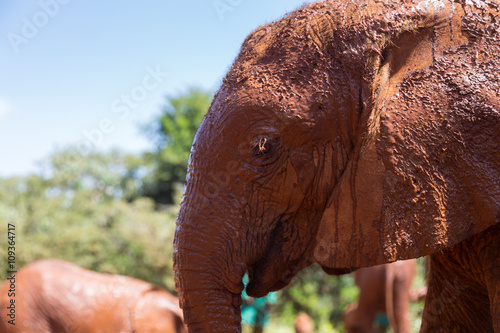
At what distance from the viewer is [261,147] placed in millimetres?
1657

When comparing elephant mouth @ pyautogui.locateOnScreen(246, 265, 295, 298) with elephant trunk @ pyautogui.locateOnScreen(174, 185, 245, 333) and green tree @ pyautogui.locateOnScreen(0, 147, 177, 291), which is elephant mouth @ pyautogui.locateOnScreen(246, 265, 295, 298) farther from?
green tree @ pyautogui.locateOnScreen(0, 147, 177, 291)

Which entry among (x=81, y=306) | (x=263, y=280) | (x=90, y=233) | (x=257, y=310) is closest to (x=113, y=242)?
(x=90, y=233)

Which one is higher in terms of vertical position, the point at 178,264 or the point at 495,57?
the point at 495,57

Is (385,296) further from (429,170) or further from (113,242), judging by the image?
(113,242)

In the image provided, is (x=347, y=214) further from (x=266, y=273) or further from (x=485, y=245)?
(x=485, y=245)

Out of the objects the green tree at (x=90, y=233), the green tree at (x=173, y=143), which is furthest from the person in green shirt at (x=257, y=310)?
the green tree at (x=173, y=143)

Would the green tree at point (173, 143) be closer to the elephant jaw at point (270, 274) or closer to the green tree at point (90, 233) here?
the green tree at point (90, 233)

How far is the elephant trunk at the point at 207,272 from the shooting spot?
5.29 ft

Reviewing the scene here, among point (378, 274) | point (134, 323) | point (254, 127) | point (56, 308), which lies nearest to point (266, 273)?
point (254, 127)

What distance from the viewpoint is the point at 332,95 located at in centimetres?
167

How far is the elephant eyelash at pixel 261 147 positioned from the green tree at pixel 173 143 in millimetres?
21110

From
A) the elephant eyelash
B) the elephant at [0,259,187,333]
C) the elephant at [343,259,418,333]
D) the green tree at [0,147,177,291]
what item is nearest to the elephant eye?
the elephant eyelash

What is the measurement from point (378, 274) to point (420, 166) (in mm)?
6445

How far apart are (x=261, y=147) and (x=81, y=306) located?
451 cm
